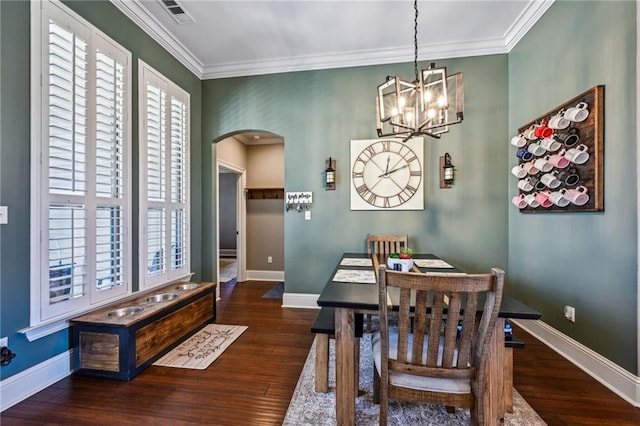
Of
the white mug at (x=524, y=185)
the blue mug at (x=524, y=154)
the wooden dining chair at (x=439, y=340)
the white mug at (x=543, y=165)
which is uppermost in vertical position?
the blue mug at (x=524, y=154)

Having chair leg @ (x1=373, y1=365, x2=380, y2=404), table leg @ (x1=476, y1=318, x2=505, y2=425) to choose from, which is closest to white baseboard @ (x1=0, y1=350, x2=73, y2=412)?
chair leg @ (x1=373, y1=365, x2=380, y2=404)

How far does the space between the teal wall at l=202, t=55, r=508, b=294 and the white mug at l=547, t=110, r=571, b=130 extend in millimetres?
932

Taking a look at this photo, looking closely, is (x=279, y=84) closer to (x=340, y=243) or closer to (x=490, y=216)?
(x=340, y=243)

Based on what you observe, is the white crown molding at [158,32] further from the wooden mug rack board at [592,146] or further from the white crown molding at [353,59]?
the wooden mug rack board at [592,146]

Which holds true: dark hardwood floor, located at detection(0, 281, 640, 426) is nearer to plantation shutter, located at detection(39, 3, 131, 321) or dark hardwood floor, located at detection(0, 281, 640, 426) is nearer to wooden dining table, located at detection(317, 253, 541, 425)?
wooden dining table, located at detection(317, 253, 541, 425)

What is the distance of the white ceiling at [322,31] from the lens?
2781 millimetres

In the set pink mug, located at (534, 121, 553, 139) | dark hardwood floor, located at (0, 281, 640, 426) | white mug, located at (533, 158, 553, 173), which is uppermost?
pink mug, located at (534, 121, 553, 139)

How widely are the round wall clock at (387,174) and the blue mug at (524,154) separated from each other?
1.00 meters

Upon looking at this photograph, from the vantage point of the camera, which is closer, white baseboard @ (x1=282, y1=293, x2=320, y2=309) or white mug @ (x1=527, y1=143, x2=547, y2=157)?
white mug @ (x1=527, y1=143, x2=547, y2=157)

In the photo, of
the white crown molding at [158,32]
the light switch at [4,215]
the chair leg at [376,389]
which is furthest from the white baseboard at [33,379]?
the white crown molding at [158,32]

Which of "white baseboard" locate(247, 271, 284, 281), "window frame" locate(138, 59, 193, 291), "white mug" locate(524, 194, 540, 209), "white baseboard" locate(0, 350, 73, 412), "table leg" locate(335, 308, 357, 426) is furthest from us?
"white baseboard" locate(247, 271, 284, 281)

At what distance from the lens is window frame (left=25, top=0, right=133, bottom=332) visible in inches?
76.2

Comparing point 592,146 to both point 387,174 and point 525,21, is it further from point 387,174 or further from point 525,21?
point 387,174

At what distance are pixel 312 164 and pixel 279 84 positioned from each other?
121 centimetres
